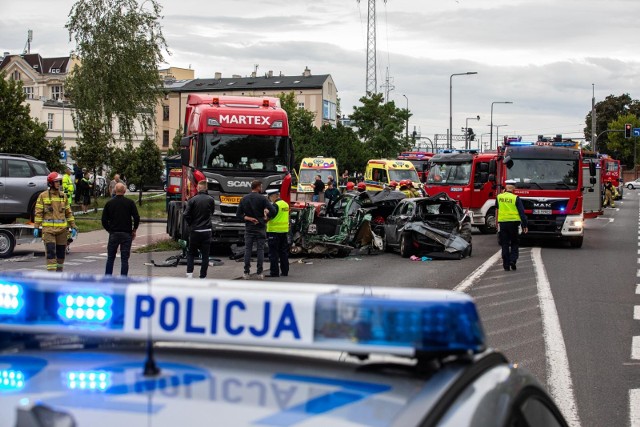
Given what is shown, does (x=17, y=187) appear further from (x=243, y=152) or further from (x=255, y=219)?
(x=255, y=219)

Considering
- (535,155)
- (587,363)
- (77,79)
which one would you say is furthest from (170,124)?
(587,363)

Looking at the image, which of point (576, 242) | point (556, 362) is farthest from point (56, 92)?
point (556, 362)

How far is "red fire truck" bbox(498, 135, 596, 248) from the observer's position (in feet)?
85.7

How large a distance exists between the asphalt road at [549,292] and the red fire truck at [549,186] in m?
0.63

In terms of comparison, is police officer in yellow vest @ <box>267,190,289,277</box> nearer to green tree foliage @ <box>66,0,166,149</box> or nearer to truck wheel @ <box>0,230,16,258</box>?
truck wheel @ <box>0,230,16,258</box>

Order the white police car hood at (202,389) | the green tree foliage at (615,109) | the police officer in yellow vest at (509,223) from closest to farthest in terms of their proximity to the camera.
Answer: the white police car hood at (202,389) → the police officer in yellow vest at (509,223) → the green tree foliage at (615,109)

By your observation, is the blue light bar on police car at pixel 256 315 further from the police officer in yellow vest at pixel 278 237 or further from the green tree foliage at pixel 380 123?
the green tree foliage at pixel 380 123

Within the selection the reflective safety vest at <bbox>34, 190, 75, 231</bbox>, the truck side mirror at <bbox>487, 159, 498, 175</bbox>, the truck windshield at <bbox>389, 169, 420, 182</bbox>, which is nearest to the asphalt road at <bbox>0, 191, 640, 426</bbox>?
the truck side mirror at <bbox>487, 159, 498, 175</bbox>

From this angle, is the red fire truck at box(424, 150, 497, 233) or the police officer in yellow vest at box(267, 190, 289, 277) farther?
the red fire truck at box(424, 150, 497, 233)

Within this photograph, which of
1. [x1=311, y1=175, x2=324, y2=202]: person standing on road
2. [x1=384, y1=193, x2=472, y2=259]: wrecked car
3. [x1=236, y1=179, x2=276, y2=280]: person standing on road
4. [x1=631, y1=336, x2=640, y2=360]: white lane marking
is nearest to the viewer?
[x1=631, y1=336, x2=640, y2=360]: white lane marking

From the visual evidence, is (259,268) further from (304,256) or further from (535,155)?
(535,155)

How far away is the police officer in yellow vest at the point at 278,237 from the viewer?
1894 cm

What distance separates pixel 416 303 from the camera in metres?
2.28

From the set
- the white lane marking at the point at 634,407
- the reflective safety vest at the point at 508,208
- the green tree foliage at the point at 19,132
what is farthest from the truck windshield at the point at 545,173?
the green tree foliage at the point at 19,132
